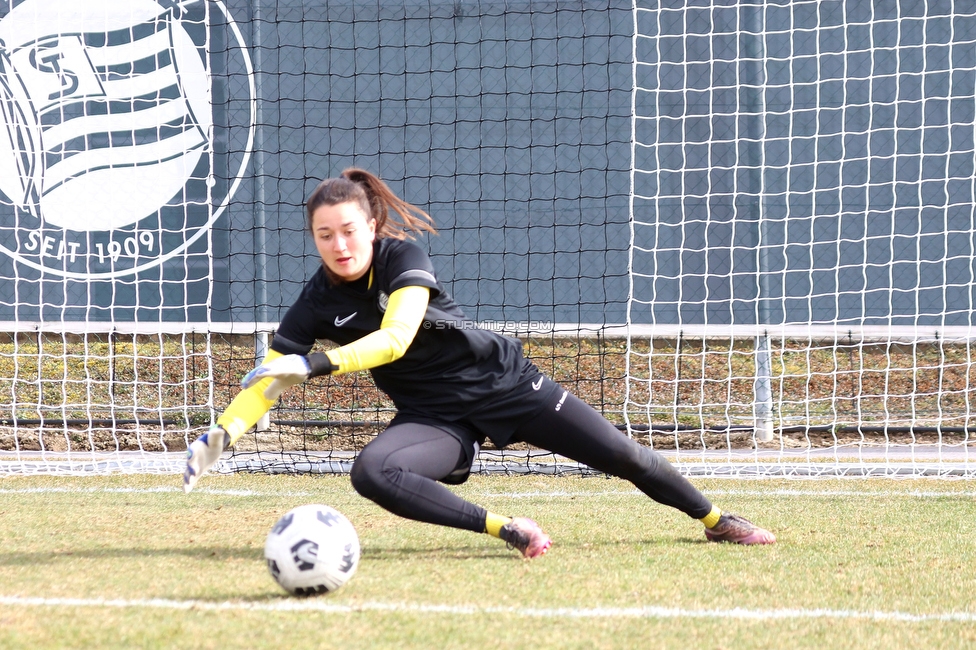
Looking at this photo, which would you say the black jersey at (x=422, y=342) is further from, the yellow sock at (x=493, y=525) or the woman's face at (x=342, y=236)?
the yellow sock at (x=493, y=525)

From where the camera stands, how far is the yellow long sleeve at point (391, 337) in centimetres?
369

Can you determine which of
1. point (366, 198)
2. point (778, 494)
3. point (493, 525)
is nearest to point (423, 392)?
point (493, 525)

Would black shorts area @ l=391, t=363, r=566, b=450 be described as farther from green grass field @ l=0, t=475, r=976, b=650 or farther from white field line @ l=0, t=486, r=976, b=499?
white field line @ l=0, t=486, r=976, b=499

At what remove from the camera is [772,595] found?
344 centimetres

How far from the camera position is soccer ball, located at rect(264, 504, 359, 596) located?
11.0ft

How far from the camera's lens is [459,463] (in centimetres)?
420

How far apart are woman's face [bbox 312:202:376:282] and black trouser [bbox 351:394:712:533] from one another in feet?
2.23

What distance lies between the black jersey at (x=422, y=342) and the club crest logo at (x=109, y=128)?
15.2 ft

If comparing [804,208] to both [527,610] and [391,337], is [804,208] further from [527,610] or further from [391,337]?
[527,610]

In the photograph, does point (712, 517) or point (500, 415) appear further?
point (712, 517)

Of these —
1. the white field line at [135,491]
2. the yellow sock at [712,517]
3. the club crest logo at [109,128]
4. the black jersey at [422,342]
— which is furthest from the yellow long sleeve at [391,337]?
the club crest logo at [109,128]

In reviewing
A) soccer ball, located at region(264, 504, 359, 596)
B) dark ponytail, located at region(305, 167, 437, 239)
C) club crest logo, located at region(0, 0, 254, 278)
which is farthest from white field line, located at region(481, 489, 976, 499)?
club crest logo, located at region(0, 0, 254, 278)

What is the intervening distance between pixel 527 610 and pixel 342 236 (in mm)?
1566

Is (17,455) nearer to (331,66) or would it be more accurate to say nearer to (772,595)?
(331,66)
